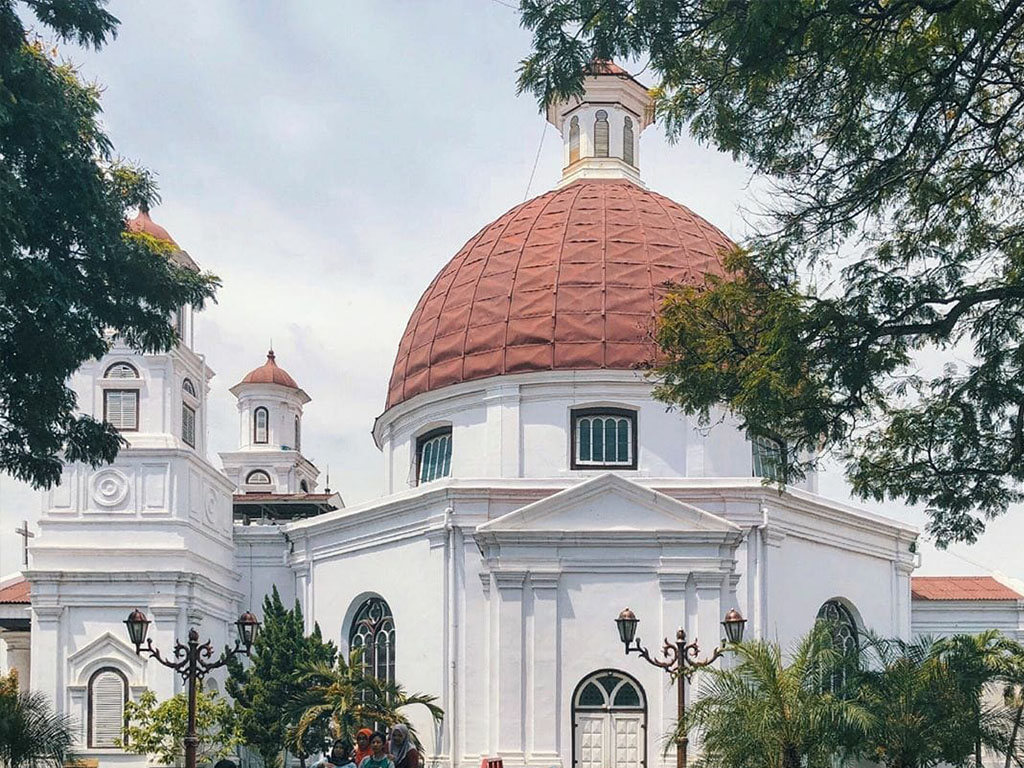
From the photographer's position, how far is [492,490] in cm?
3588

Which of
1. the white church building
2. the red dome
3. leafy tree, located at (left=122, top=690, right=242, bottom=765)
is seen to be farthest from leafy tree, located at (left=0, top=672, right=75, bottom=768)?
the red dome

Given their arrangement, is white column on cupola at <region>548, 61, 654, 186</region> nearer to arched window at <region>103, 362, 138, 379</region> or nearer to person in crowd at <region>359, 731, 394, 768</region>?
arched window at <region>103, 362, 138, 379</region>

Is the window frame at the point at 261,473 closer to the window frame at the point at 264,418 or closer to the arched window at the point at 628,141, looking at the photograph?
the window frame at the point at 264,418

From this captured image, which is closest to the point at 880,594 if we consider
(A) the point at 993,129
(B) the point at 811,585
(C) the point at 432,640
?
(B) the point at 811,585

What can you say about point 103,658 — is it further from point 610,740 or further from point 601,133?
point 601,133

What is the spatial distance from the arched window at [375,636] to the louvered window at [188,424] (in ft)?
20.9

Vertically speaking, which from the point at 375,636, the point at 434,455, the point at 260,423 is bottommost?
the point at 375,636

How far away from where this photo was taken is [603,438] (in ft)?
123

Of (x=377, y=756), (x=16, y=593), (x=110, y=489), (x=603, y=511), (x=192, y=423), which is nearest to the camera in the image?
(x=377, y=756)

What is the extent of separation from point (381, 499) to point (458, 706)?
575 centimetres


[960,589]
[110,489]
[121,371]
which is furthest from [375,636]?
[960,589]

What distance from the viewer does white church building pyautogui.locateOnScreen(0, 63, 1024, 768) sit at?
3394 centimetres

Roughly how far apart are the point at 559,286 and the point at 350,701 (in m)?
11.4

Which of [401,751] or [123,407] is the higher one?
[123,407]
